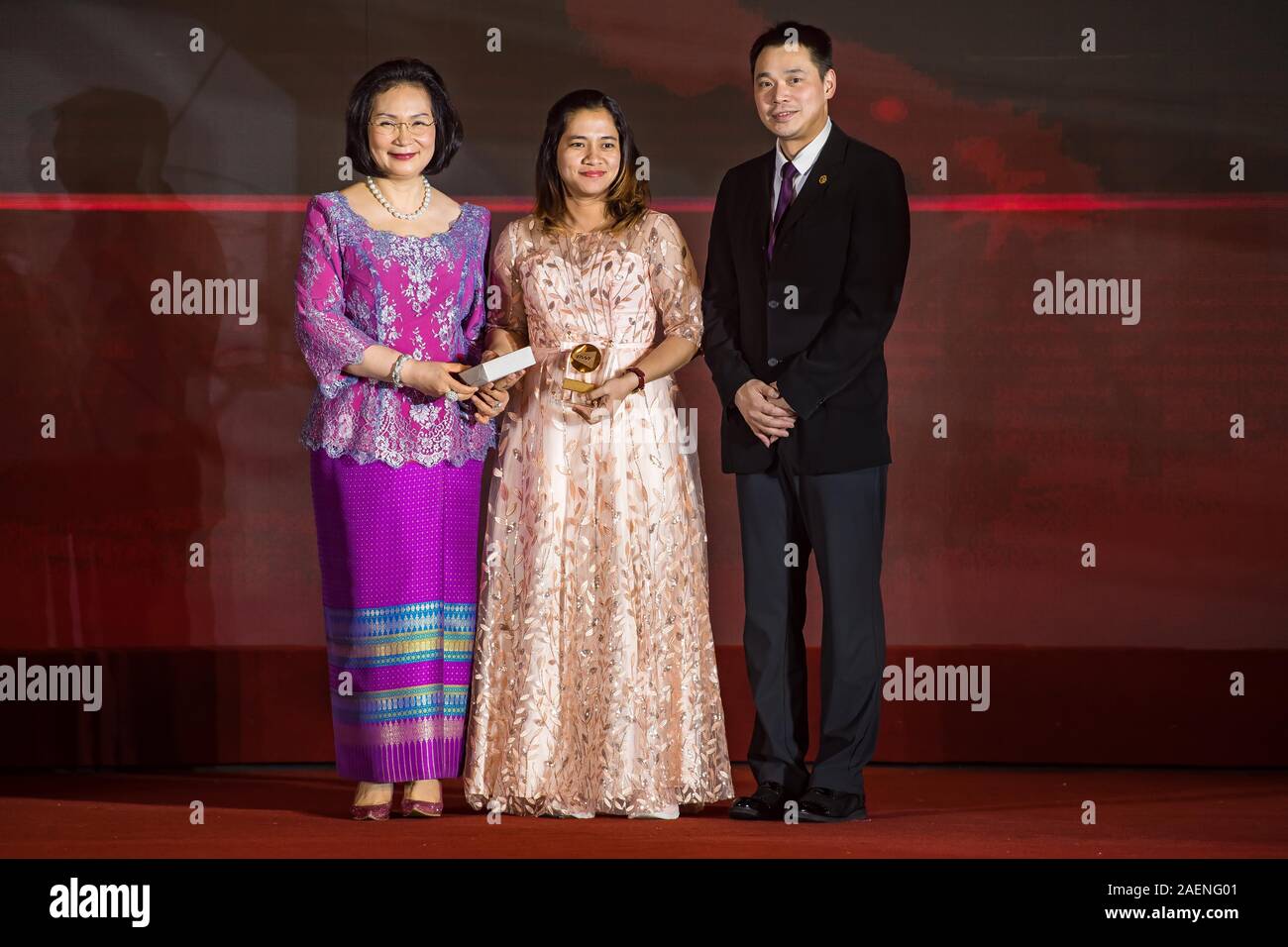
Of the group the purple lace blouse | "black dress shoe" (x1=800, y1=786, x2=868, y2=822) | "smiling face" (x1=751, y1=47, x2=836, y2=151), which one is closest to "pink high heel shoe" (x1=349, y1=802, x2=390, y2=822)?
the purple lace blouse

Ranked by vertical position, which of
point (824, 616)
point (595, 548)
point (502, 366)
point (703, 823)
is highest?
point (502, 366)

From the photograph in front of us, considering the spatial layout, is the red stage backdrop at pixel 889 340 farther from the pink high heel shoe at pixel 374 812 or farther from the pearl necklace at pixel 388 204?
the pink high heel shoe at pixel 374 812

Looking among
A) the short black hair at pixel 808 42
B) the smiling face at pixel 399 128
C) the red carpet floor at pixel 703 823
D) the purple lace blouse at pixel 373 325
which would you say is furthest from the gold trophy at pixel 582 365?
the red carpet floor at pixel 703 823

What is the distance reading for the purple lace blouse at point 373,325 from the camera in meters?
3.28

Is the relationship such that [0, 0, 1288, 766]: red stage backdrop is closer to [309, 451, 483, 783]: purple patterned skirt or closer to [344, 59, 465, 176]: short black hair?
[344, 59, 465, 176]: short black hair

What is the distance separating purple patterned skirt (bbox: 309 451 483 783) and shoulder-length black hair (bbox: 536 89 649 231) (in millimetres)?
606

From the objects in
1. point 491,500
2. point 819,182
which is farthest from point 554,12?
point 491,500

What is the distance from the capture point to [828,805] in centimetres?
326

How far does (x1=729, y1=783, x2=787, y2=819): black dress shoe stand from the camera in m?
3.29

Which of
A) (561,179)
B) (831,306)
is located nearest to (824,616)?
(831,306)

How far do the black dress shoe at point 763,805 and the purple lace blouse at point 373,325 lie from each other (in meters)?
0.93

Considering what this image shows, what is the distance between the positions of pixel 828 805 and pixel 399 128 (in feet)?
5.45

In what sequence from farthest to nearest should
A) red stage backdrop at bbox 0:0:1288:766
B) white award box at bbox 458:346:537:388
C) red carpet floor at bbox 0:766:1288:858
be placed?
red stage backdrop at bbox 0:0:1288:766 → white award box at bbox 458:346:537:388 → red carpet floor at bbox 0:766:1288:858

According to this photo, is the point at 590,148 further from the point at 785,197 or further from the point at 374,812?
the point at 374,812
